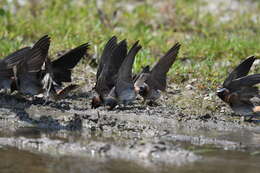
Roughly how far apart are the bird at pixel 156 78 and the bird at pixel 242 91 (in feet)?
2.18

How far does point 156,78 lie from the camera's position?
745 cm

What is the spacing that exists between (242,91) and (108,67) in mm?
1466

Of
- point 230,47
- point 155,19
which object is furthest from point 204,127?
point 155,19

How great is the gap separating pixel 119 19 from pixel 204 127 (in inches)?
178

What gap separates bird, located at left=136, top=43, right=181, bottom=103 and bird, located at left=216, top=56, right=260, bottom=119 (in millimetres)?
664

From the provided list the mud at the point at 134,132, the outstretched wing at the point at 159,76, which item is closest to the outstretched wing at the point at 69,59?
the mud at the point at 134,132

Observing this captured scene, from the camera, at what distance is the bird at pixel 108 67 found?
698 centimetres

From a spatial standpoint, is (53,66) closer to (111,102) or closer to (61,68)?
(61,68)

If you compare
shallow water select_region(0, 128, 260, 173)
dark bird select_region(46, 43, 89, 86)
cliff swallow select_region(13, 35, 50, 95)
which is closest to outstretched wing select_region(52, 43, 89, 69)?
dark bird select_region(46, 43, 89, 86)

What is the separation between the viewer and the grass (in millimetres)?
8703

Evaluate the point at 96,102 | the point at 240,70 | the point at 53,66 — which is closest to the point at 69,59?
the point at 53,66

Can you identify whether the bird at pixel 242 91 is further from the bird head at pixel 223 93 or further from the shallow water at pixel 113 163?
the shallow water at pixel 113 163

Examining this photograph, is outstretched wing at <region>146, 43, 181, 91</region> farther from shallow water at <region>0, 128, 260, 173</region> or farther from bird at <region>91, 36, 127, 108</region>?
shallow water at <region>0, 128, 260, 173</region>

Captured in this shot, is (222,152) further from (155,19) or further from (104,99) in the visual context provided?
(155,19)
